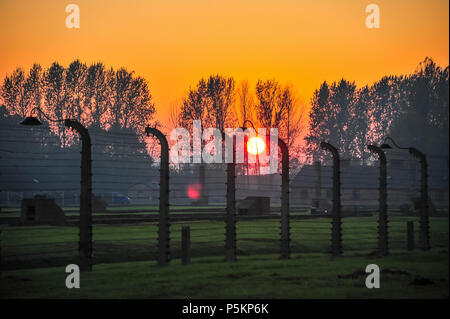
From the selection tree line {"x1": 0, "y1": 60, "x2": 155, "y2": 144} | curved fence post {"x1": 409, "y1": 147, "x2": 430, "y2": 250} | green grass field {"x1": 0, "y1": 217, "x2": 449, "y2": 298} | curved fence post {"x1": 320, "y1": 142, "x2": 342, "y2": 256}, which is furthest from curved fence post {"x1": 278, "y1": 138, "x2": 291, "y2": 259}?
tree line {"x1": 0, "y1": 60, "x2": 155, "y2": 144}

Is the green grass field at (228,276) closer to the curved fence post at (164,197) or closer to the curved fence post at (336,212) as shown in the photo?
the curved fence post at (336,212)

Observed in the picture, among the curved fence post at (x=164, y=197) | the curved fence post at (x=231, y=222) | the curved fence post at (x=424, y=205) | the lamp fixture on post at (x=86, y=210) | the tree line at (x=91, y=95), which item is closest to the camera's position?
the lamp fixture on post at (x=86, y=210)

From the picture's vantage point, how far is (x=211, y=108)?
85875mm

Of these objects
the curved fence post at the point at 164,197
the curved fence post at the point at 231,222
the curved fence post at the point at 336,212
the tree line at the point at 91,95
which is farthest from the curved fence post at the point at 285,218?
the tree line at the point at 91,95

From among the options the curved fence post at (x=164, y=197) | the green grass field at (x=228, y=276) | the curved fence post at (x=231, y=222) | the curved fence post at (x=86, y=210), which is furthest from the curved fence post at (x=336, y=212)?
the curved fence post at (x=86, y=210)

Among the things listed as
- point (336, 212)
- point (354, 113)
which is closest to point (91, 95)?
point (354, 113)

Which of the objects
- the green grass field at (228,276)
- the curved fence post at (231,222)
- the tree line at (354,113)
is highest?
the tree line at (354,113)

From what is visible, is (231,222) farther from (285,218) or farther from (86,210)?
(86,210)

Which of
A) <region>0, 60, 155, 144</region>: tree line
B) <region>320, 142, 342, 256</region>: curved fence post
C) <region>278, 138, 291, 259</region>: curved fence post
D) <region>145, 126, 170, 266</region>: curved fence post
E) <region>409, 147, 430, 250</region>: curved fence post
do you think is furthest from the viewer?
<region>0, 60, 155, 144</region>: tree line

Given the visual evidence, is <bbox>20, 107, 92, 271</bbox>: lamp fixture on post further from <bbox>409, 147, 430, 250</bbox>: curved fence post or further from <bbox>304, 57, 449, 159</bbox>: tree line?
<bbox>304, 57, 449, 159</bbox>: tree line

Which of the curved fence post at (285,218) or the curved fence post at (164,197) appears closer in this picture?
the curved fence post at (164,197)

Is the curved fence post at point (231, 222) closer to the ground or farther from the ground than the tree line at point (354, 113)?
closer to the ground

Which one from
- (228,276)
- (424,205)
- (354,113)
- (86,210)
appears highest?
(354,113)

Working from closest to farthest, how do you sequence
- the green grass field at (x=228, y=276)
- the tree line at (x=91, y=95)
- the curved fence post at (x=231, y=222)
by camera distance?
the green grass field at (x=228, y=276) < the curved fence post at (x=231, y=222) < the tree line at (x=91, y=95)
